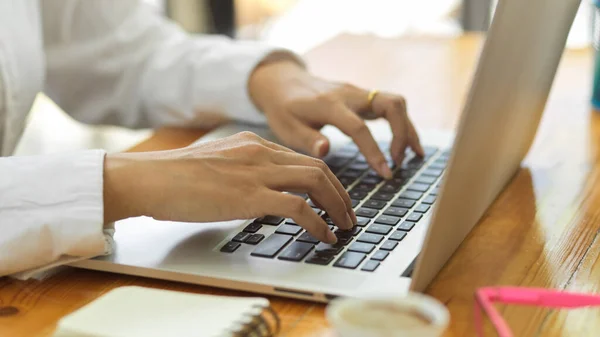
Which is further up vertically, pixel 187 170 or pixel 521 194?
pixel 187 170

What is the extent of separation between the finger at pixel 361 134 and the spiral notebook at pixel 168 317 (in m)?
0.40

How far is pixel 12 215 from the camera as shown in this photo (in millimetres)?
823

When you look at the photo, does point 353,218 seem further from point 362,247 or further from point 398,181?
point 398,181

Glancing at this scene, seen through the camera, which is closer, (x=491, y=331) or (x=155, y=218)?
(x=491, y=331)

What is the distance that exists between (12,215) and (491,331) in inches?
17.4

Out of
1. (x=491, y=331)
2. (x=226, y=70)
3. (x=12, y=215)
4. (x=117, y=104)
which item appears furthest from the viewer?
(x=117, y=104)

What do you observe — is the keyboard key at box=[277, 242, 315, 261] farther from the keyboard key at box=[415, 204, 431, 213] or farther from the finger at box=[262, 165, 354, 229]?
the keyboard key at box=[415, 204, 431, 213]

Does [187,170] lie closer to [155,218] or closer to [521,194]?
[155,218]

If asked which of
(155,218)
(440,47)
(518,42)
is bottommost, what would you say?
(440,47)

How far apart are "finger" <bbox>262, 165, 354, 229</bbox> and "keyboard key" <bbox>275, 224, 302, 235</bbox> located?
0.03 m

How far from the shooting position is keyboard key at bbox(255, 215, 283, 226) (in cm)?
89

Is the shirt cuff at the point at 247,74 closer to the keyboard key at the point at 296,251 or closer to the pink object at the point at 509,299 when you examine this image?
the keyboard key at the point at 296,251

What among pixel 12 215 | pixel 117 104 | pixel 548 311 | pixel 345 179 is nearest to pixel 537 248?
pixel 548 311

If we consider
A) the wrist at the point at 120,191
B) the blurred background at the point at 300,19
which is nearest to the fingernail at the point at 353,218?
the wrist at the point at 120,191
